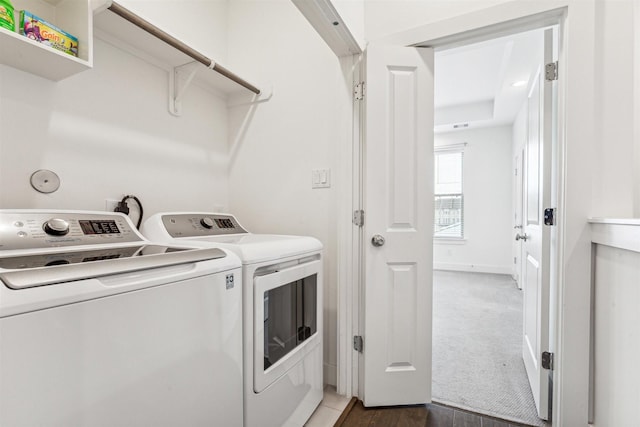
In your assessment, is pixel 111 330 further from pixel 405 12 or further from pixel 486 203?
pixel 486 203

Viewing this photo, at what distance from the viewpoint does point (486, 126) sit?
5.20 metres

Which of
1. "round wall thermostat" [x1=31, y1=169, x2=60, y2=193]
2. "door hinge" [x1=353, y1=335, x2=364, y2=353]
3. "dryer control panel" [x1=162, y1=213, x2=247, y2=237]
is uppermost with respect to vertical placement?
"round wall thermostat" [x1=31, y1=169, x2=60, y2=193]

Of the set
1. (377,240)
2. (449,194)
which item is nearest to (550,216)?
(377,240)

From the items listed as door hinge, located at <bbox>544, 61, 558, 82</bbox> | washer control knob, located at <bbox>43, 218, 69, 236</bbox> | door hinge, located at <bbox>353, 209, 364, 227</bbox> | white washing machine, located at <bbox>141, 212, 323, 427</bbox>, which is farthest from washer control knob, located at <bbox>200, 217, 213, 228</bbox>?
door hinge, located at <bbox>544, 61, 558, 82</bbox>

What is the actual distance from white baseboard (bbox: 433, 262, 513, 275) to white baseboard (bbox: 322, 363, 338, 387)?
4.35 metres

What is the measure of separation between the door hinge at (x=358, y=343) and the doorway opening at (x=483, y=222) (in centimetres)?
50

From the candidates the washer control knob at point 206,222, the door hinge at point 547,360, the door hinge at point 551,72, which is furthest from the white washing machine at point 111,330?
the door hinge at point 551,72

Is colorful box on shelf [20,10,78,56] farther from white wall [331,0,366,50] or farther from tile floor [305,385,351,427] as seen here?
tile floor [305,385,351,427]

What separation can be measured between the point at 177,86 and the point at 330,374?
75.5 inches

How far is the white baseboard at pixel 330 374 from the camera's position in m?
1.80

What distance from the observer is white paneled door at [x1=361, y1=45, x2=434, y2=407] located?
1.62 m

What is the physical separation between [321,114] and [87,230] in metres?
1.31

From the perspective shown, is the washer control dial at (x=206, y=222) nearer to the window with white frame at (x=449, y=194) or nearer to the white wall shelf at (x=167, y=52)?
the white wall shelf at (x=167, y=52)

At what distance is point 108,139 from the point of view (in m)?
1.51
